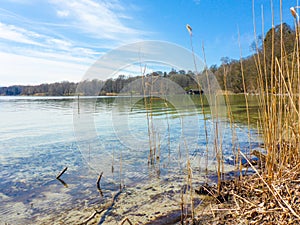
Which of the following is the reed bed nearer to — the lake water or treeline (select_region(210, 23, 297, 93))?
treeline (select_region(210, 23, 297, 93))

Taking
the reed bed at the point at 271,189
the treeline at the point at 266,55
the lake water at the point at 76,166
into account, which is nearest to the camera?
the reed bed at the point at 271,189

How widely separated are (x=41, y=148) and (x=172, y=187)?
4238 mm

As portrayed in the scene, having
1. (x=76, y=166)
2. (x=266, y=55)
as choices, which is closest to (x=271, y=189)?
(x=266, y=55)

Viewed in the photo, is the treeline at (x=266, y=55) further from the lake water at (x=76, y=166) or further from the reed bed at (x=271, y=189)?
the lake water at (x=76, y=166)

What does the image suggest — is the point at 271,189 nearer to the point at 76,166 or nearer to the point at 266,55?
the point at 266,55

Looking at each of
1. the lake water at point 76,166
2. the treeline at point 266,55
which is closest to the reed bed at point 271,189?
the treeline at point 266,55

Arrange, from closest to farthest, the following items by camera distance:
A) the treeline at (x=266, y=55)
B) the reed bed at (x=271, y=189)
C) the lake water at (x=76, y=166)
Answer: the reed bed at (x=271, y=189) → the treeline at (x=266, y=55) → the lake water at (x=76, y=166)

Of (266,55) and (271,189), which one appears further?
(266,55)

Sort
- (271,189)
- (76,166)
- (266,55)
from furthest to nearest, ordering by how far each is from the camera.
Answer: (76,166) → (266,55) → (271,189)

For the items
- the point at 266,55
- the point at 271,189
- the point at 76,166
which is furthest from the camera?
the point at 76,166

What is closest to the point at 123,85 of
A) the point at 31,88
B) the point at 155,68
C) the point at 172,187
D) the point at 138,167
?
Result: the point at 155,68

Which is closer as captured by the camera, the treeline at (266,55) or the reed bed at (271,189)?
the reed bed at (271,189)

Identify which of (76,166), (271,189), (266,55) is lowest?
(76,166)

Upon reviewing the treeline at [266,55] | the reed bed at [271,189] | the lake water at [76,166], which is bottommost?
the lake water at [76,166]
